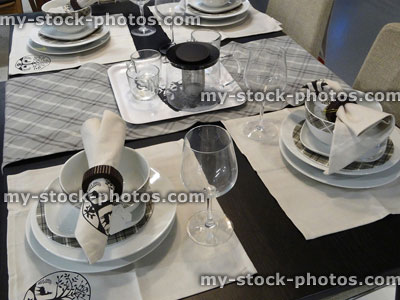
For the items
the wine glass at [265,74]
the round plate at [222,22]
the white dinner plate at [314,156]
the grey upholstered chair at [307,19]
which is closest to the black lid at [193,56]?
the wine glass at [265,74]

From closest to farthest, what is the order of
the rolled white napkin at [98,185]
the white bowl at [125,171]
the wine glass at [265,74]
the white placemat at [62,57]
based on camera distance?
the rolled white napkin at [98,185] → the white bowl at [125,171] → the wine glass at [265,74] → the white placemat at [62,57]

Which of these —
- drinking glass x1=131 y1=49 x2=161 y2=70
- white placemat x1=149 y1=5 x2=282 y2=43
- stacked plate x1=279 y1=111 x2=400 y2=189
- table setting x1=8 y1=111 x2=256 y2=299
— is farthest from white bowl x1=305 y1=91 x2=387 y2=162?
white placemat x1=149 y1=5 x2=282 y2=43

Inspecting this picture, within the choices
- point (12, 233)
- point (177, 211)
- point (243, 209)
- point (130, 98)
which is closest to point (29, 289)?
point (12, 233)

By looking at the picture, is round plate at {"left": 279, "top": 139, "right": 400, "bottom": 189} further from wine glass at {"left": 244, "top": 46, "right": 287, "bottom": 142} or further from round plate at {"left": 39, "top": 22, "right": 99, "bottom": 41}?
round plate at {"left": 39, "top": 22, "right": 99, "bottom": 41}

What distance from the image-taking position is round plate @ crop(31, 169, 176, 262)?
64 centimetres

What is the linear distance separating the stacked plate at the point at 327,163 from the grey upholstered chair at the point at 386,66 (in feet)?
1.14

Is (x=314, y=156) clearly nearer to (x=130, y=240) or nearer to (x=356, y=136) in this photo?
(x=356, y=136)

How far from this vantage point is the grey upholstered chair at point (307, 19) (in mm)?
1434

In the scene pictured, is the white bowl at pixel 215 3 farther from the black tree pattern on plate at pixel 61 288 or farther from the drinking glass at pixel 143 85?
the black tree pattern on plate at pixel 61 288

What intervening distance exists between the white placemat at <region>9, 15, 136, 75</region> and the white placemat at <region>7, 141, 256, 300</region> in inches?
23.5

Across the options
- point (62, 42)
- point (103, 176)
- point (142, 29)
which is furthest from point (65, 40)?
point (103, 176)

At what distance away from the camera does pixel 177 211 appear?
762 millimetres

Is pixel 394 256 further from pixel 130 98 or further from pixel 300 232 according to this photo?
pixel 130 98

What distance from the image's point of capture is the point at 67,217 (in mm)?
697
